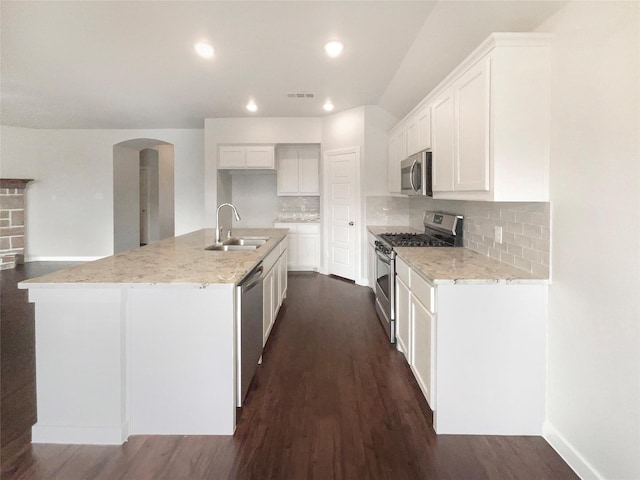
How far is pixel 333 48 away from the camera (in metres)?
3.37

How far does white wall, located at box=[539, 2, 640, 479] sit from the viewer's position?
1435 mm

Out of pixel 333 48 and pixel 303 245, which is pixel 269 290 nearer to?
pixel 333 48

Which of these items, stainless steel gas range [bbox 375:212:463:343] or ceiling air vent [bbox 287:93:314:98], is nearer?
stainless steel gas range [bbox 375:212:463:343]

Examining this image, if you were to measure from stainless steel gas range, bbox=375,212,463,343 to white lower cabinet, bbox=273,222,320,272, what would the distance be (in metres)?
2.67

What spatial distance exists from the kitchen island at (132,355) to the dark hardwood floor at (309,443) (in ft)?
0.35

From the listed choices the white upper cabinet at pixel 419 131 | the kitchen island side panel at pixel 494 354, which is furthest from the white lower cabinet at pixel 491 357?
the white upper cabinet at pixel 419 131

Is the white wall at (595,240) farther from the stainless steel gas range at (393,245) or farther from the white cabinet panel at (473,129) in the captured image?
the stainless steel gas range at (393,245)

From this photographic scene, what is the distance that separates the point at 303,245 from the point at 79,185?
4.85 m

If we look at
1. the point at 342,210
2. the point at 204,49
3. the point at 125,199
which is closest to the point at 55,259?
the point at 125,199

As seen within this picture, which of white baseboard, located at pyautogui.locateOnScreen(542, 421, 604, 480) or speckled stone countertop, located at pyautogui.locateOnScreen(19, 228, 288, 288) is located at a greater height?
speckled stone countertop, located at pyautogui.locateOnScreen(19, 228, 288, 288)

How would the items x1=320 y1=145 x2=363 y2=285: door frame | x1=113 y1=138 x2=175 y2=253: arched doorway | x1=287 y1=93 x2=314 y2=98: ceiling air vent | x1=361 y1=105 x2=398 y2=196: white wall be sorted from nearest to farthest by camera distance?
1. x1=287 y1=93 x2=314 y2=98: ceiling air vent
2. x1=361 y1=105 x2=398 y2=196: white wall
3. x1=320 y1=145 x2=363 y2=285: door frame
4. x1=113 y1=138 x2=175 y2=253: arched doorway

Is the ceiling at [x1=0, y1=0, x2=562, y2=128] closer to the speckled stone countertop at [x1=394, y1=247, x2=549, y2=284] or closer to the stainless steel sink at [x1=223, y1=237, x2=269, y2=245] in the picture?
the speckled stone countertop at [x1=394, y1=247, x2=549, y2=284]

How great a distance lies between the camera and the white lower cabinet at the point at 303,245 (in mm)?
6488

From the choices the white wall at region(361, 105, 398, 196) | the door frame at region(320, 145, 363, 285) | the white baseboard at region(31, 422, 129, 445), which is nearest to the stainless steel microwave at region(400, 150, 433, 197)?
the white wall at region(361, 105, 398, 196)
